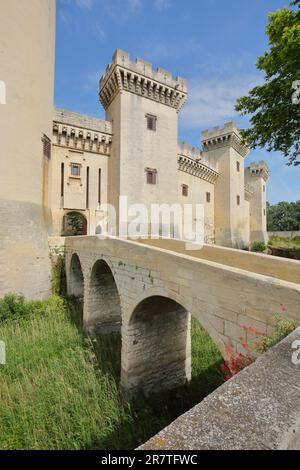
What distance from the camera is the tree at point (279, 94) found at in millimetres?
7445

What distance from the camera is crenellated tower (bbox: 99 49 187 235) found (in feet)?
51.9

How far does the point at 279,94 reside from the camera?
8352 millimetres

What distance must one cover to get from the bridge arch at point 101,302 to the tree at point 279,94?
875 centimetres

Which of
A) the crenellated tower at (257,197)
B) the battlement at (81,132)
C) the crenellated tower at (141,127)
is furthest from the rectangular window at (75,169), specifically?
the crenellated tower at (257,197)

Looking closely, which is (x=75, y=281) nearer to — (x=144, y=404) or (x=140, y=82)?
(x=144, y=404)

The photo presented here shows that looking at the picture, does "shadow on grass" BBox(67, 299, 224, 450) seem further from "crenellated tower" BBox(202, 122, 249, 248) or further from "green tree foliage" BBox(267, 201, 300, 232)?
"green tree foliage" BBox(267, 201, 300, 232)

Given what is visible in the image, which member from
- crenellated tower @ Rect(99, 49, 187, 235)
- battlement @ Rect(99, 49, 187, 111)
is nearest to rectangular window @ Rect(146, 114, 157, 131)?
crenellated tower @ Rect(99, 49, 187, 235)

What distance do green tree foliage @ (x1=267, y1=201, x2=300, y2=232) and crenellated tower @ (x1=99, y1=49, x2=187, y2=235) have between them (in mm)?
42554

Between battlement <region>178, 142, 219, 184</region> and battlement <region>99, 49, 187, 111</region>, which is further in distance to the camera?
battlement <region>178, 142, 219, 184</region>

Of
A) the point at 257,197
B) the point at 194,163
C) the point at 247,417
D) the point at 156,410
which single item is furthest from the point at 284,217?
the point at 247,417

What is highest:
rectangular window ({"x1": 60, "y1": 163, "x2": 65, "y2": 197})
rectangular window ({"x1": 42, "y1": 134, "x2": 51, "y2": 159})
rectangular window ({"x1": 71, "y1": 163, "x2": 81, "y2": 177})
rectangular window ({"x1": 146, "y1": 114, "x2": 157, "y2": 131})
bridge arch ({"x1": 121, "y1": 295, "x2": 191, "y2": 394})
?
rectangular window ({"x1": 146, "y1": 114, "x2": 157, "y2": 131})

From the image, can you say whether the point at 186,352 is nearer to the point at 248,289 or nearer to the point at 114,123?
the point at 248,289

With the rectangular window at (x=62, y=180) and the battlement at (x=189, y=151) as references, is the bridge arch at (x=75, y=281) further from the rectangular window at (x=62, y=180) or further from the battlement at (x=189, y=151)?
the battlement at (x=189, y=151)
